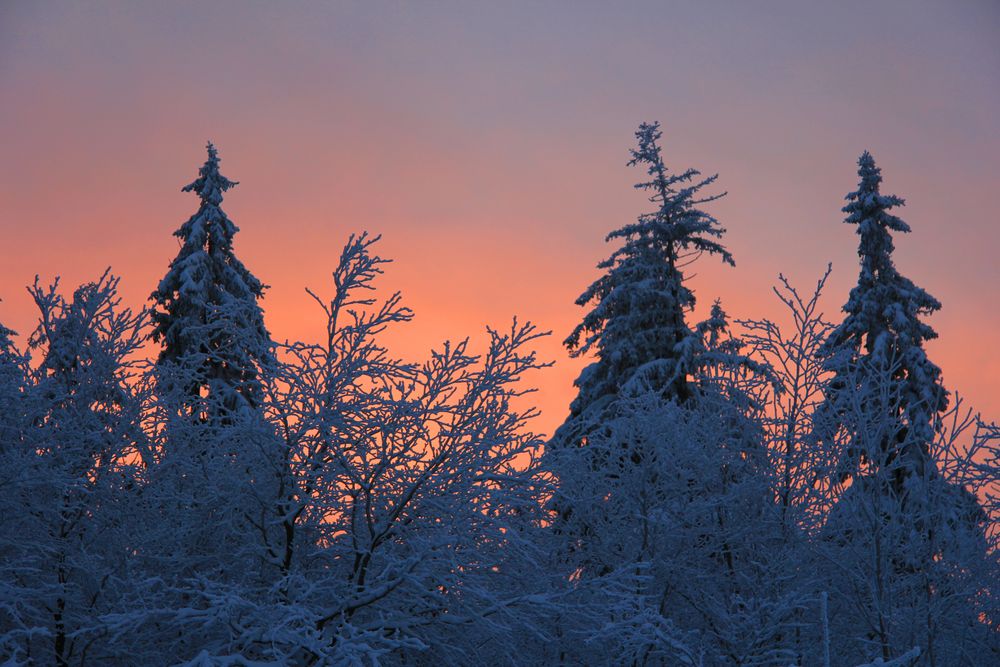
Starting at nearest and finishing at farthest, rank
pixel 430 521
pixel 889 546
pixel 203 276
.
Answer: pixel 430 521, pixel 889 546, pixel 203 276

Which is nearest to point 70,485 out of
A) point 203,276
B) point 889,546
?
point 889,546

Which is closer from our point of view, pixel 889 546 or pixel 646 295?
pixel 889 546

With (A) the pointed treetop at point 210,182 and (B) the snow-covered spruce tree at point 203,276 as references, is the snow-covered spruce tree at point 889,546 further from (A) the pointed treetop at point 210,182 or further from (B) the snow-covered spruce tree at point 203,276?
(A) the pointed treetop at point 210,182

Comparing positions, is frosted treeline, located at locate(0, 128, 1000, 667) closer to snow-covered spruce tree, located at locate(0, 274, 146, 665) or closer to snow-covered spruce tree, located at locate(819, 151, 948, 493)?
snow-covered spruce tree, located at locate(0, 274, 146, 665)

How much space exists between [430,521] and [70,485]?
3227 mm

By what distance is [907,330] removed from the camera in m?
20.6

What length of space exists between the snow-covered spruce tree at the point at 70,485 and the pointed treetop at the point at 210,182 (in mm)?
13698

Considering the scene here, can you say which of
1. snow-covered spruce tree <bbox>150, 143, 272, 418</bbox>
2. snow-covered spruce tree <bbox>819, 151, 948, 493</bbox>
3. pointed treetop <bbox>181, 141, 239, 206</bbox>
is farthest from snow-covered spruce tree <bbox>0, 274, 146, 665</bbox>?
snow-covered spruce tree <bbox>819, 151, 948, 493</bbox>

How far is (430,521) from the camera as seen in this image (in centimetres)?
696

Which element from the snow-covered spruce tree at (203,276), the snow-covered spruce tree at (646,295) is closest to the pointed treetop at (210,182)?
the snow-covered spruce tree at (203,276)

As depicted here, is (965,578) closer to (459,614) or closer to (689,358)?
(459,614)

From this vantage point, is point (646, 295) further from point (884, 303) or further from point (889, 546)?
point (889, 546)

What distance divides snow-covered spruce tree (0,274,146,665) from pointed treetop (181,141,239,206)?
13698 millimetres

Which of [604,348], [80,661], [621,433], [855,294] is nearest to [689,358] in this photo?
[604,348]
